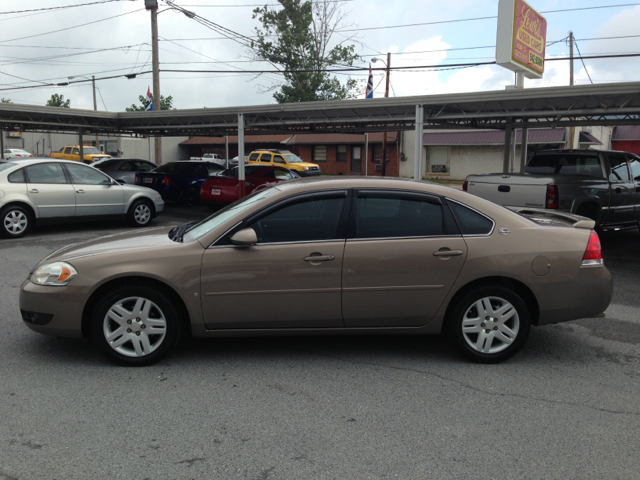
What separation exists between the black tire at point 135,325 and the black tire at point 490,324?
2.30 m

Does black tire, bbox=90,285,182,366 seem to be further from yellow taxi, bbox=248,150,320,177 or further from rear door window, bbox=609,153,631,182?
yellow taxi, bbox=248,150,320,177

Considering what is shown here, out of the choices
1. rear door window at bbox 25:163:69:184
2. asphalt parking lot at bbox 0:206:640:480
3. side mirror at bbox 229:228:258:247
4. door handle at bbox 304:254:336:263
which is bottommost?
asphalt parking lot at bbox 0:206:640:480

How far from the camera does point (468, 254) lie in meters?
4.59

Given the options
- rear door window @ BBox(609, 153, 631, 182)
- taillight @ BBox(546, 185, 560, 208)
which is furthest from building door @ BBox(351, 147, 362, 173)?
taillight @ BBox(546, 185, 560, 208)

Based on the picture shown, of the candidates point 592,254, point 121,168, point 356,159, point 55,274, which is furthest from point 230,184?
point 356,159

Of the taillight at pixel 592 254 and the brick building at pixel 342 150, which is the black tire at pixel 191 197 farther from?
the brick building at pixel 342 150

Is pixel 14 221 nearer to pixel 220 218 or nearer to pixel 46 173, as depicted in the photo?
pixel 46 173

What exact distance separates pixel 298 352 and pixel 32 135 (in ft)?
214

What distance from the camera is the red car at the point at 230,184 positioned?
15.9 m

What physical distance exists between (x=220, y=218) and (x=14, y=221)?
25.1ft

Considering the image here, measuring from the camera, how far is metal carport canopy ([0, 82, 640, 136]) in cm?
1184

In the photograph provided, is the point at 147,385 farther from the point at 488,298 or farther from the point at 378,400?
the point at 488,298

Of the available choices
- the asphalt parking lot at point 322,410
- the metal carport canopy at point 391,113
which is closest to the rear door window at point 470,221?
the asphalt parking lot at point 322,410

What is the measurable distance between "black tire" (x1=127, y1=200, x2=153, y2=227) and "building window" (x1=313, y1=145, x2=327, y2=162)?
32.3 metres
